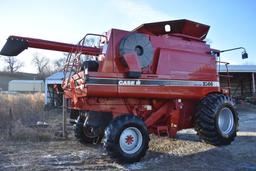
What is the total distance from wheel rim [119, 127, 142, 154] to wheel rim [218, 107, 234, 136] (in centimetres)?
302

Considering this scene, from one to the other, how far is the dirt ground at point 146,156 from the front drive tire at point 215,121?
27 cm

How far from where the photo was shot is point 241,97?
1198 inches

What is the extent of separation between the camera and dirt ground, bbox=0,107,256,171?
25.6ft

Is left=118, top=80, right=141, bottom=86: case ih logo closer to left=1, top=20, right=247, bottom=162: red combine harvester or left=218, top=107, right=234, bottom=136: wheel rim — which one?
left=1, top=20, right=247, bottom=162: red combine harvester

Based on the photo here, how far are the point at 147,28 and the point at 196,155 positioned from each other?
12.0 ft

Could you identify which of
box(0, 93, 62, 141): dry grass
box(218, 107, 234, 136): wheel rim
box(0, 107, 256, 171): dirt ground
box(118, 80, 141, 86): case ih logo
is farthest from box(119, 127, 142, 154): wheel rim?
box(0, 93, 62, 141): dry grass

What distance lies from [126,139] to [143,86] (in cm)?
136

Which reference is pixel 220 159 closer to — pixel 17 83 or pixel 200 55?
pixel 200 55

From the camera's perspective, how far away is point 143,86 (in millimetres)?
8711

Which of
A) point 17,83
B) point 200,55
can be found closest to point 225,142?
point 200,55

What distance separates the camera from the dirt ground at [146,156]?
25.6 ft

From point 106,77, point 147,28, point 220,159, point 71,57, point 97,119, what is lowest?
point 220,159

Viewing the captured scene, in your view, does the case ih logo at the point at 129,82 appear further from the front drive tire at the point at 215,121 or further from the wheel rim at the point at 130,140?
the front drive tire at the point at 215,121

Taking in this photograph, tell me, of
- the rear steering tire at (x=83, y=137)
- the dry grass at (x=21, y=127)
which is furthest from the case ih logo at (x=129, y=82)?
the dry grass at (x=21, y=127)
